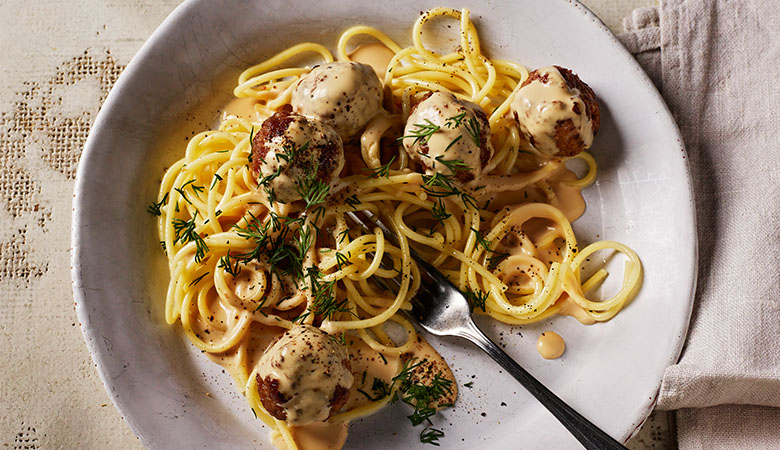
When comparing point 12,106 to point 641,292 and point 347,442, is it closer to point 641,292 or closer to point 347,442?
point 347,442

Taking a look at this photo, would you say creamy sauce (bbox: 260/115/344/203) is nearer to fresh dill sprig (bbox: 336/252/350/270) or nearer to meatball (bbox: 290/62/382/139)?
meatball (bbox: 290/62/382/139)

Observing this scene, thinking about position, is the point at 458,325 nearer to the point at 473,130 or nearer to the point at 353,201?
the point at 353,201

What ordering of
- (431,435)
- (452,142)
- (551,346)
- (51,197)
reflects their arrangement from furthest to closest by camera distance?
(51,197)
(551,346)
(431,435)
(452,142)

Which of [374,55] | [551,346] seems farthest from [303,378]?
[374,55]

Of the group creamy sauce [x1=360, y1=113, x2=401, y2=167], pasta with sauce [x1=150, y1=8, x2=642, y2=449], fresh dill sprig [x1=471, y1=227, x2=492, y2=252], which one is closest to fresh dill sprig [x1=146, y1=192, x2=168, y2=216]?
pasta with sauce [x1=150, y1=8, x2=642, y2=449]

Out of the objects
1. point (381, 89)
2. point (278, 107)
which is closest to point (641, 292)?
point (381, 89)

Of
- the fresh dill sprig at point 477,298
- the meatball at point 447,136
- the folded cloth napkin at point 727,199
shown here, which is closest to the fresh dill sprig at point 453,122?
the meatball at point 447,136
